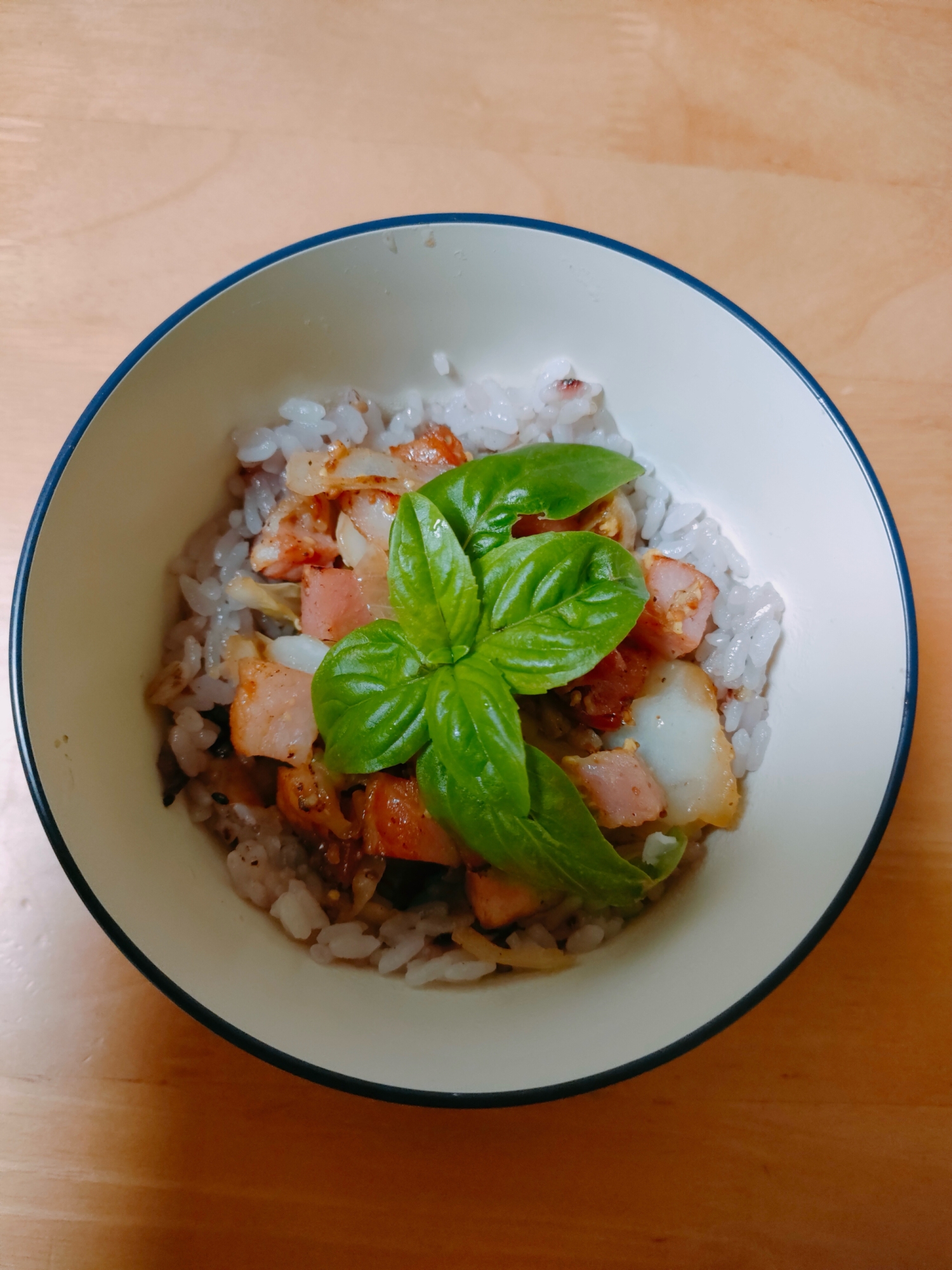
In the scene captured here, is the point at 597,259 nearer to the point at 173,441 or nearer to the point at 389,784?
the point at 173,441

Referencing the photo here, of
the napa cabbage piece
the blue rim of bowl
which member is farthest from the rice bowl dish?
the blue rim of bowl

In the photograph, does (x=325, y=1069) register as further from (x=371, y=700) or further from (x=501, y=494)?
(x=501, y=494)

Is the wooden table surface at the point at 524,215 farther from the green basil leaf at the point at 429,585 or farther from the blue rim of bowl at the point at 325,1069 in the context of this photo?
the green basil leaf at the point at 429,585

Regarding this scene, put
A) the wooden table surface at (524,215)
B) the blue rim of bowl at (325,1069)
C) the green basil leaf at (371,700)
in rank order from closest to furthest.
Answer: the blue rim of bowl at (325,1069) → the green basil leaf at (371,700) → the wooden table surface at (524,215)

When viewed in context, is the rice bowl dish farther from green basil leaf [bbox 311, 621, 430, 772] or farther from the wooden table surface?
the wooden table surface

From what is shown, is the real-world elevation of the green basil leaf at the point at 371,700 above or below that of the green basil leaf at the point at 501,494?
below

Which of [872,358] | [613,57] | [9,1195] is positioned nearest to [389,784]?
[9,1195]

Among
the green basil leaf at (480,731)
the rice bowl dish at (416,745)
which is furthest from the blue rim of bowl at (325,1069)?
the green basil leaf at (480,731)
